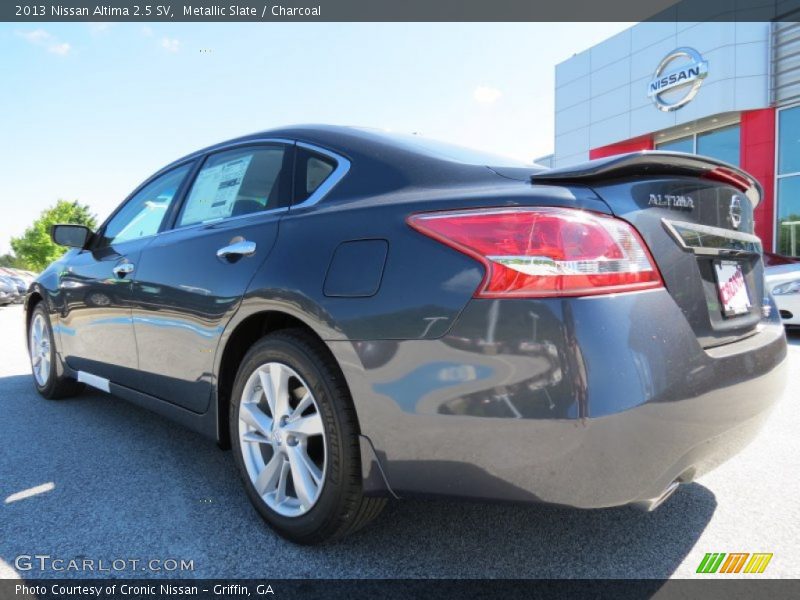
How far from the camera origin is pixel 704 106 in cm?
1698

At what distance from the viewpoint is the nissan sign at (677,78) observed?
17.1 metres

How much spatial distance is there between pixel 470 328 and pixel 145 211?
2.57 meters

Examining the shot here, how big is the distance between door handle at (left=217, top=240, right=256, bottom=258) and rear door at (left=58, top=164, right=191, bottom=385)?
864 millimetres

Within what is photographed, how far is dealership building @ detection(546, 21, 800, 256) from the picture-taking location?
51.4 feet

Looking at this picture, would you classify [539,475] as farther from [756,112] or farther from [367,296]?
[756,112]

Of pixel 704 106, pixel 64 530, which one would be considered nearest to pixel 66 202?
pixel 704 106

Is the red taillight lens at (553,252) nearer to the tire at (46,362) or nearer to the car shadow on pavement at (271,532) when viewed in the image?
the car shadow on pavement at (271,532)

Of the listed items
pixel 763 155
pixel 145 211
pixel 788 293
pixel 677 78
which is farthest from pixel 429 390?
pixel 677 78

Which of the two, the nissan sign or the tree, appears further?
the tree

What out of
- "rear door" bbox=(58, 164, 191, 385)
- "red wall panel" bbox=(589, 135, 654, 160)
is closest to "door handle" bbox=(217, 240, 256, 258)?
"rear door" bbox=(58, 164, 191, 385)

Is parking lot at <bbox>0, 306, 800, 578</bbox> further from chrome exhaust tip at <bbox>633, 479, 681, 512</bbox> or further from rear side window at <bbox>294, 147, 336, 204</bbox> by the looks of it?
rear side window at <bbox>294, 147, 336, 204</bbox>

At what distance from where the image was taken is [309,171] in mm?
2225

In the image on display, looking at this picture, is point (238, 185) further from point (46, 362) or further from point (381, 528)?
point (46, 362)
